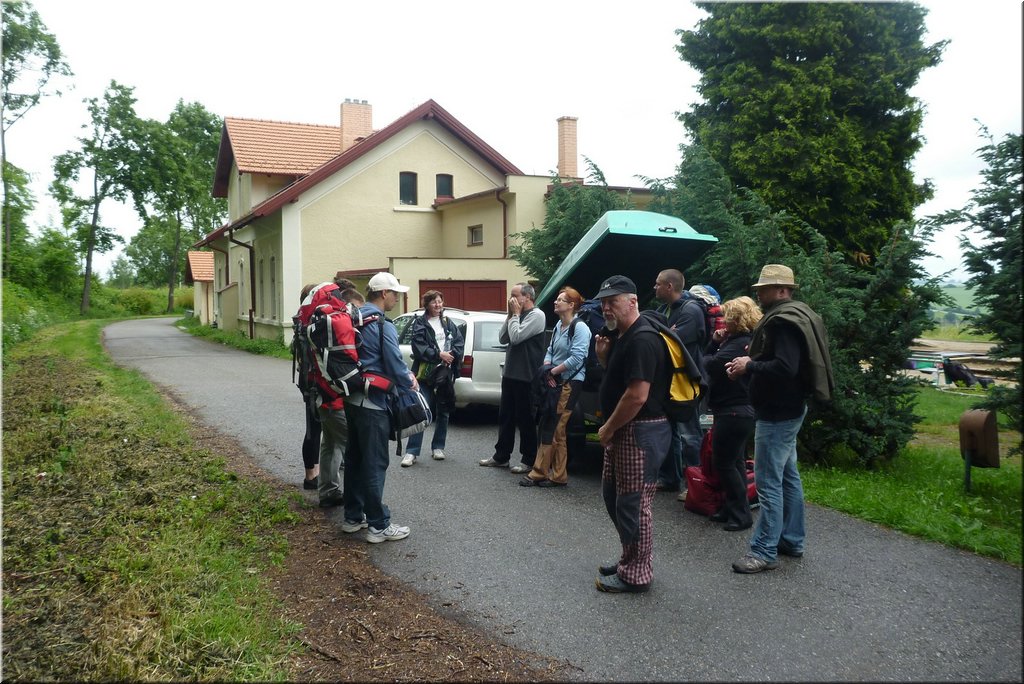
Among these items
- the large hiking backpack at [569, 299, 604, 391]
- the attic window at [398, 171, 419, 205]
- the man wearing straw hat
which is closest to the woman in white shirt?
the large hiking backpack at [569, 299, 604, 391]

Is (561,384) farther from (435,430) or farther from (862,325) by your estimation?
(862,325)

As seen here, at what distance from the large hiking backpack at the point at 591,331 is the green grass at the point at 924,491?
7.02ft

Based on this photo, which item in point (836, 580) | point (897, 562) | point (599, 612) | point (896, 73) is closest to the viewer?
point (599, 612)

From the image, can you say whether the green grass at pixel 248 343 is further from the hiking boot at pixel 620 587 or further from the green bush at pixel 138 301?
the green bush at pixel 138 301

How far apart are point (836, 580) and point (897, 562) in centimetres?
64

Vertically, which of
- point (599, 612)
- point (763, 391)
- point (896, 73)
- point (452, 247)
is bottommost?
point (599, 612)

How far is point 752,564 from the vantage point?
16.6 feet

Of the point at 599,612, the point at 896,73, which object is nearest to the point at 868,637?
the point at 599,612

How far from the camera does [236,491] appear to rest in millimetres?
6984

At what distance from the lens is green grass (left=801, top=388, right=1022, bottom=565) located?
209 inches

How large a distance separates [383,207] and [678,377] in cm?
2356

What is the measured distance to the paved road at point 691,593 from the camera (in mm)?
3750

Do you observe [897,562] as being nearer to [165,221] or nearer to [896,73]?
[896,73]

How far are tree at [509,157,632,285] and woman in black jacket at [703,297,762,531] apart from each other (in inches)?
222
